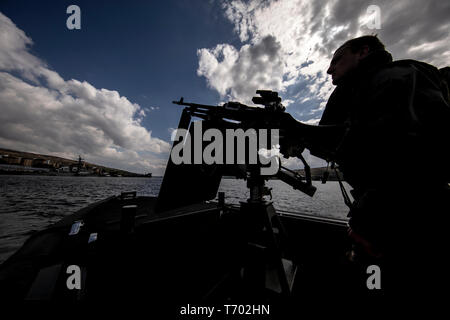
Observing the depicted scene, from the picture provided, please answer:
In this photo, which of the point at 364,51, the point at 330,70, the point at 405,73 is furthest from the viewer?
the point at 330,70

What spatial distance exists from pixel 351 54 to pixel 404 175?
1.47 meters

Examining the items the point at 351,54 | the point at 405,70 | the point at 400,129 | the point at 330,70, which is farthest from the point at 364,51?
the point at 400,129

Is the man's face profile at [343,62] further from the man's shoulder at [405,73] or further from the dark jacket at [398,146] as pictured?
the dark jacket at [398,146]

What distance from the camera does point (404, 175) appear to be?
3.04 feet

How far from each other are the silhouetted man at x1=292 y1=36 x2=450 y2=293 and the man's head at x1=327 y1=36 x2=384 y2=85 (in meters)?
0.61

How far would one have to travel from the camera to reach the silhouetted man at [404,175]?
92 cm

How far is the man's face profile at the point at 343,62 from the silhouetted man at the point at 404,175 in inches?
24.0

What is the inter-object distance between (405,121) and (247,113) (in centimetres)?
114

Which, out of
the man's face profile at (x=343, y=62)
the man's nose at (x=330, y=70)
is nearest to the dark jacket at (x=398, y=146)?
the man's face profile at (x=343, y=62)

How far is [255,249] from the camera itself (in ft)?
4.65

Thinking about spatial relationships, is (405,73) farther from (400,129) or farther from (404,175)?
(404,175)

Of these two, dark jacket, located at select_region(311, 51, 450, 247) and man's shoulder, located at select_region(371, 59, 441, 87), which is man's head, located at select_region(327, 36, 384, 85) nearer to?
man's shoulder, located at select_region(371, 59, 441, 87)
